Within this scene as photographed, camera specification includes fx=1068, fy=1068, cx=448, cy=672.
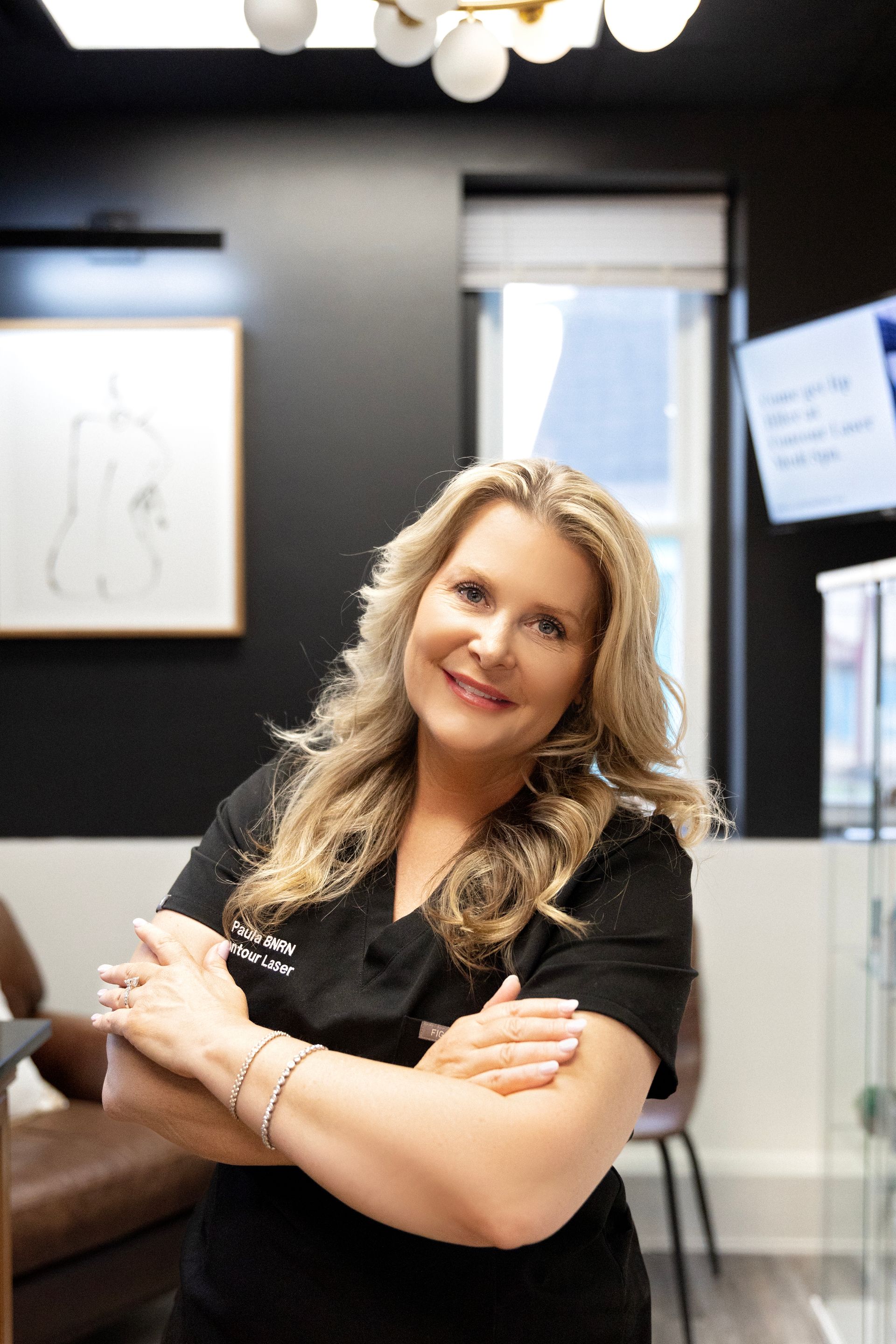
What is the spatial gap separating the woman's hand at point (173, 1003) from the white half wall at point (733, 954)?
220 centimetres

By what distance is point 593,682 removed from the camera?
1308 millimetres

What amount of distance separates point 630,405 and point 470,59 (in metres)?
1.89

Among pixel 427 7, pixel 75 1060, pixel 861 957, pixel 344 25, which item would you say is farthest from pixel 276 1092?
pixel 344 25

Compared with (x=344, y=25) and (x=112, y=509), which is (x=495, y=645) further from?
(x=112, y=509)

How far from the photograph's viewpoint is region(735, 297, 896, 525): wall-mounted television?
2811 millimetres

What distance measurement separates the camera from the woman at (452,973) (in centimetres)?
102

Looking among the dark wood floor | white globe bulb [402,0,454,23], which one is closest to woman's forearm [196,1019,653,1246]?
white globe bulb [402,0,454,23]

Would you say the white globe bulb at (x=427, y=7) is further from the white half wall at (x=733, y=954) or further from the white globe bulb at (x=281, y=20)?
the white half wall at (x=733, y=954)

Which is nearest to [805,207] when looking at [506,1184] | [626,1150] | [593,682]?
[593,682]

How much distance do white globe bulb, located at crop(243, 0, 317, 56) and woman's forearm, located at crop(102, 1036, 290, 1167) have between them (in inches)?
64.6

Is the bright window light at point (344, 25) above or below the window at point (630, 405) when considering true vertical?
above

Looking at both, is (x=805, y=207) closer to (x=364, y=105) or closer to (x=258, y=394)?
(x=364, y=105)

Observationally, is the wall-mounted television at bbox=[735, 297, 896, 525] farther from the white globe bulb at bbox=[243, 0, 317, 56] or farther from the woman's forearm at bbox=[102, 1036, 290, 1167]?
the woman's forearm at bbox=[102, 1036, 290, 1167]

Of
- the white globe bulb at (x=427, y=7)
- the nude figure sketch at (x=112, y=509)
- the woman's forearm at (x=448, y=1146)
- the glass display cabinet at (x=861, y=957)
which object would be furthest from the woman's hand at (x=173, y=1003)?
the nude figure sketch at (x=112, y=509)
